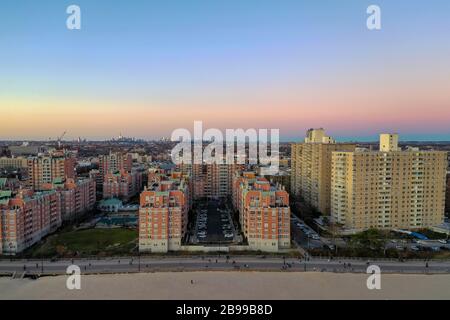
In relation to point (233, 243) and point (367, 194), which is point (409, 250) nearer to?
point (367, 194)

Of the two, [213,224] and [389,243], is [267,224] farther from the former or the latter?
[389,243]

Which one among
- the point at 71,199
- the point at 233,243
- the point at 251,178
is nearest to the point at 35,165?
the point at 71,199

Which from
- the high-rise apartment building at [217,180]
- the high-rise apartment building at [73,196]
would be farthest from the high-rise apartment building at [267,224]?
the high-rise apartment building at [217,180]

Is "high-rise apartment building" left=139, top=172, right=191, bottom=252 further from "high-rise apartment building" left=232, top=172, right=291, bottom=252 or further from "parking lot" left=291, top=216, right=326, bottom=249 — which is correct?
"parking lot" left=291, top=216, right=326, bottom=249

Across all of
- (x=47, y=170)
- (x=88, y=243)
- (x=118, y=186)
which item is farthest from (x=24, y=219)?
(x=47, y=170)
